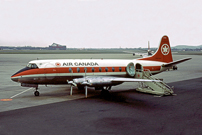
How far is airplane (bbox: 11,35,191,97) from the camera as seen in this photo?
23.8 metres

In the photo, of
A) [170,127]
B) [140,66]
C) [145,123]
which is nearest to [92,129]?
[145,123]

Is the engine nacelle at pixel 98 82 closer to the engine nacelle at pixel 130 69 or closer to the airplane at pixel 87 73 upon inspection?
the airplane at pixel 87 73

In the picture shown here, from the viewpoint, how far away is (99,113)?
18406mm

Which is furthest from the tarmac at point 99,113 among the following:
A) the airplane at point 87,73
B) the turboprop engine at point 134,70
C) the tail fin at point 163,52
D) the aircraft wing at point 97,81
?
the tail fin at point 163,52

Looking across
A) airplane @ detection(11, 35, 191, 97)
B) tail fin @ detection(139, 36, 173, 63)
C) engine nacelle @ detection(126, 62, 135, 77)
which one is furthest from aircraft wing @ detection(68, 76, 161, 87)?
tail fin @ detection(139, 36, 173, 63)

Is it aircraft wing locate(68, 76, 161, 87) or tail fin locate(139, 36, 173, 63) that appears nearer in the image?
aircraft wing locate(68, 76, 161, 87)

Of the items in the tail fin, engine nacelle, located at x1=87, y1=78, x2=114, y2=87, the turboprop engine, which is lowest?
engine nacelle, located at x1=87, y1=78, x2=114, y2=87

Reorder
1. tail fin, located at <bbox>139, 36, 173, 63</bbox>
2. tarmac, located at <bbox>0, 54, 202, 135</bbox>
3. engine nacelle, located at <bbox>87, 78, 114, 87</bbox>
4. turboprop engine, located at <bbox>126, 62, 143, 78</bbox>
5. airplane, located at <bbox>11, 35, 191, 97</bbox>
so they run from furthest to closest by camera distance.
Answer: tail fin, located at <bbox>139, 36, 173, 63</bbox>
turboprop engine, located at <bbox>126, 62, 143, 78</bbox>
airplane, located at <bbox>11, 35, 191, 97</bbox>
engine nacelle, located at <bbox>87, 78, 114, 87</bbox>
tarmac, located at <bbox>0, 54, 202, 135</bbox>

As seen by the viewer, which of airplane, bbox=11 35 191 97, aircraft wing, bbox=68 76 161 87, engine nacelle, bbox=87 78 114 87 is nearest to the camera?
aircraft wing, bbox=68 76 161 87

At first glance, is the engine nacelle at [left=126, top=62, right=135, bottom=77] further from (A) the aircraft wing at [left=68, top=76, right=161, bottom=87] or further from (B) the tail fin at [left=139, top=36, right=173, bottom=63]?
(B) the tail fin at [left=139, top=36, right=173, bottom=63]

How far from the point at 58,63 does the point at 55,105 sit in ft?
19.9

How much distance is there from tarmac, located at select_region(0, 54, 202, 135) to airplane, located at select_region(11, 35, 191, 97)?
5.04ft

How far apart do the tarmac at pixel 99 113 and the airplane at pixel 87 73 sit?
1.54m

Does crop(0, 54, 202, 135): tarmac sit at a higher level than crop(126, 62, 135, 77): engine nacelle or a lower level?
lower
